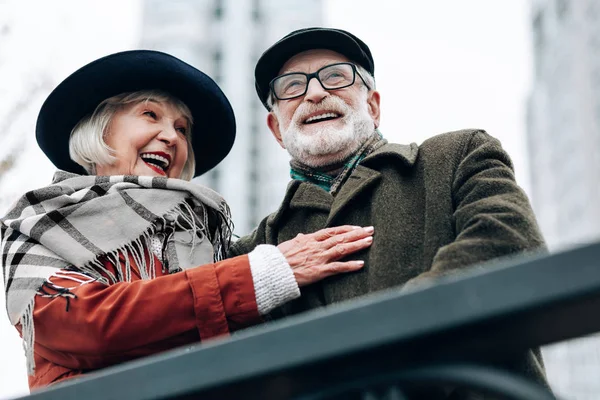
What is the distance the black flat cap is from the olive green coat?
49 centimetres

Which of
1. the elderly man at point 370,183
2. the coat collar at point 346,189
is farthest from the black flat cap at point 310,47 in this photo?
the coat collar at point 346,189

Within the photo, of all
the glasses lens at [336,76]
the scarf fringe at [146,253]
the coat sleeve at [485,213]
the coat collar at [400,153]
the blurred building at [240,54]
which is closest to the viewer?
the coat sleeve at [485,213]

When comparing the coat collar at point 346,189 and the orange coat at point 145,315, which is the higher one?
the coat collar at point 346,189

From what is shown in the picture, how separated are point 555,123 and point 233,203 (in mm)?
34961

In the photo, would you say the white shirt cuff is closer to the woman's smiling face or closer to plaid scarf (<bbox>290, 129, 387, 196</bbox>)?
plaid scarf (<bbox>290, 129, 387, 196</bbox>)

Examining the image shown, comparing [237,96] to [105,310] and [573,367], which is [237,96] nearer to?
[573,367]

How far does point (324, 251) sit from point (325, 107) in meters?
0.70

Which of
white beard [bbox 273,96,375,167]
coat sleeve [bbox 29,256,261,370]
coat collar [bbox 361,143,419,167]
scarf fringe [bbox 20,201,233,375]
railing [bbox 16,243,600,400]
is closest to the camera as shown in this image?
railing [bbox 16,243,600,400]

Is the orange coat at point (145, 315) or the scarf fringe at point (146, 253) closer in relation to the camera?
the orange coat at point (145, 315)

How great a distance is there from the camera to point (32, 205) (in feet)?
7.54

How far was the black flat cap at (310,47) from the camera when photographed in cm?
265

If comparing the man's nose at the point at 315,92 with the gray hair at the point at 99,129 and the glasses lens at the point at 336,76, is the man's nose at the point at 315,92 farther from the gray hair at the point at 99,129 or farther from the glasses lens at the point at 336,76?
the gray hair at the point at 99,129

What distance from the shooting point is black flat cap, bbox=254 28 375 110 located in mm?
2654

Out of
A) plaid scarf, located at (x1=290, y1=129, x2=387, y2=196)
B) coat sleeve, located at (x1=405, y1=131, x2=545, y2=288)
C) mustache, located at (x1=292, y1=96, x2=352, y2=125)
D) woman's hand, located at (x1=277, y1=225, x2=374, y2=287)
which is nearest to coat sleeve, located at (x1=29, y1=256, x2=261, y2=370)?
woman's hand, located at (x1=277, y1=225, x2=374, y2=287)
